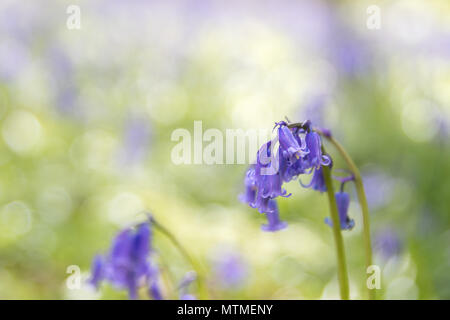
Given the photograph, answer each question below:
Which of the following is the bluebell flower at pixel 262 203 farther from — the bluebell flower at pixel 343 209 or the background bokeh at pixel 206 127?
the background bokeh at pixel 206 127

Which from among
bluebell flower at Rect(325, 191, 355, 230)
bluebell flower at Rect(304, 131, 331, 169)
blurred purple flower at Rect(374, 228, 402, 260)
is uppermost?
bluebell flower at Rect(304, 131, 331, 169)

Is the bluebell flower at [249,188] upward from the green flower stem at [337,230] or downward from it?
upward

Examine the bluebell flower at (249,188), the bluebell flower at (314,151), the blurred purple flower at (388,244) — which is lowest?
the blurred purple flower at (388,244)

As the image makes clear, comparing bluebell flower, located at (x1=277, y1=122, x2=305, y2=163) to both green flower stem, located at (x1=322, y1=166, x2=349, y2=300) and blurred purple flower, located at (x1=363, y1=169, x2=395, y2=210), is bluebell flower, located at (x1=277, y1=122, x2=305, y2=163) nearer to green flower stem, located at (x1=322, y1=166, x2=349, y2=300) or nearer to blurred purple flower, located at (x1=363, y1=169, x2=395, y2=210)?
green flower stem, located at (x1=322, y1=166, x2=349, y2=300)

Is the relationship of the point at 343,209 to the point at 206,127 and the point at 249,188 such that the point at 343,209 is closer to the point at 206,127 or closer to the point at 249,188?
the point at 249,188

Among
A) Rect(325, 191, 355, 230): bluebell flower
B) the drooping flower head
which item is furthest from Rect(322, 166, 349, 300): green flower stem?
Rect(325, 191, 355, 230): bluebell flower

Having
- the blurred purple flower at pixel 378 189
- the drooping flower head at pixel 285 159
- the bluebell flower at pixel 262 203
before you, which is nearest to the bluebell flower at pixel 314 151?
the drooping flower head at pixel 285 159
